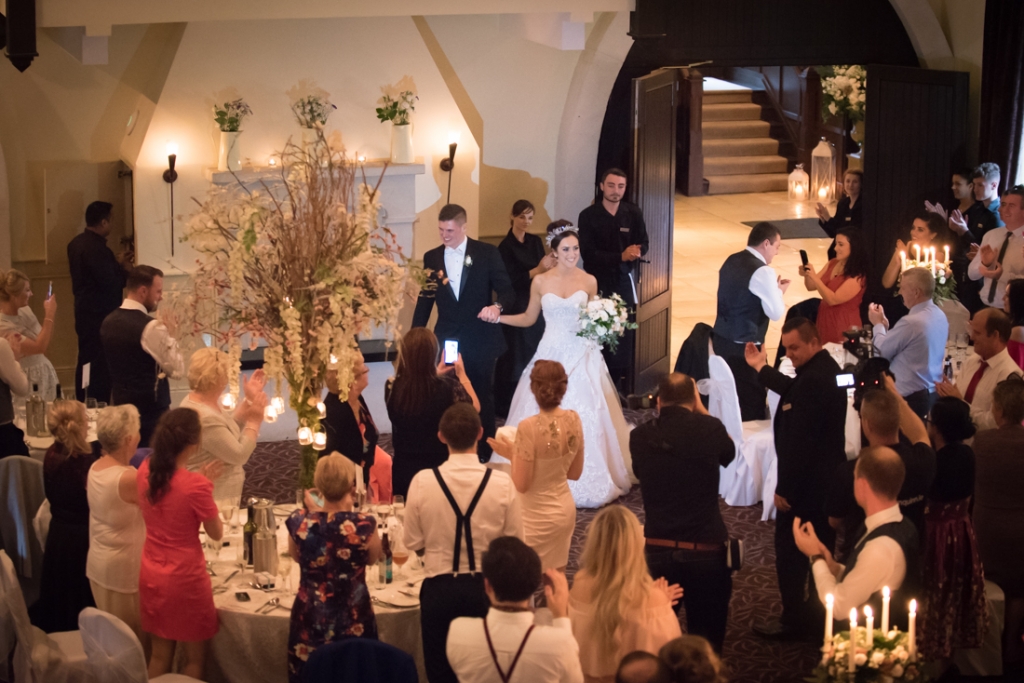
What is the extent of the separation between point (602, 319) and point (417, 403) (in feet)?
6.33

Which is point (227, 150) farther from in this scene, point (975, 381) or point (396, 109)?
point (975, 381)

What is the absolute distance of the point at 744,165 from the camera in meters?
16.9

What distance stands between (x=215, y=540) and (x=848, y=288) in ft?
14.2

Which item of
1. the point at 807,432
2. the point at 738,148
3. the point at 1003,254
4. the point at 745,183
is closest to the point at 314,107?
the point at 1003,254

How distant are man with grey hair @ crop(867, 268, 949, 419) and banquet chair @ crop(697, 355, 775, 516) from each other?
2.66 ft

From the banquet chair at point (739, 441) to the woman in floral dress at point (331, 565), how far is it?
10.8ft

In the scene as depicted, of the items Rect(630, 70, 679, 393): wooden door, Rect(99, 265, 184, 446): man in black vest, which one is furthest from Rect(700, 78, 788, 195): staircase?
Rect(99, 265, 184, 446): man in black vest

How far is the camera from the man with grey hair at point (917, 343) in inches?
250

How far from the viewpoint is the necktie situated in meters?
5.98

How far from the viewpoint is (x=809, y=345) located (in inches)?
204

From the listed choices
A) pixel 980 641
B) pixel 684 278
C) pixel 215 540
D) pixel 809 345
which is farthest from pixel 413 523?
pixel 684 278

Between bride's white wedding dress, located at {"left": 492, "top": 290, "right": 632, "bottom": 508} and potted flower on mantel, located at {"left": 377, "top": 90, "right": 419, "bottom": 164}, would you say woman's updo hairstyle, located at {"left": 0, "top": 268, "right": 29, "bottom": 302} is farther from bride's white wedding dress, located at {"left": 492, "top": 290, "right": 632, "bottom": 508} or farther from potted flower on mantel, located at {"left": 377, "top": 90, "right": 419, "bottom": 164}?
potted flower on mantel, located at {"left": 377, "top": 90, "right": 419, "bottom": 164}

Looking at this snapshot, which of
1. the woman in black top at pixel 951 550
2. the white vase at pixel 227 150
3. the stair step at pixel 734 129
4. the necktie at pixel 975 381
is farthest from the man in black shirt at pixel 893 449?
the stair step at pixel 734 129

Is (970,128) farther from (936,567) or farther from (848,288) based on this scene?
(936,567)
